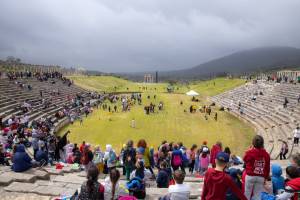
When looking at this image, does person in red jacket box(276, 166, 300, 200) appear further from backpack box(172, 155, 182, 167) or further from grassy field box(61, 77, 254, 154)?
grassy field box(61, 77, 254, 154)

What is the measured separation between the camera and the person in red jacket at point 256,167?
6.94 metres

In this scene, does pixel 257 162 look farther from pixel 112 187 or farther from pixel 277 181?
pixel 112 187

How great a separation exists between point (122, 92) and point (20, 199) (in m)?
58.2

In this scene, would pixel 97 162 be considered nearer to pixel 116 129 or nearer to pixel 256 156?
pixel 256 156

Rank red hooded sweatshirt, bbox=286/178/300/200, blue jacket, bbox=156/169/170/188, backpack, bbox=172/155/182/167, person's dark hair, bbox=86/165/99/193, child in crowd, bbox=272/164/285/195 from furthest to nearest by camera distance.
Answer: backpack, bbox=172/155/182/167 < blue jacket, bbox=156/169/170/188 < child in crowd, bbox=272/164/285/195 < person's dark hair, bbox=86/165/99/193 < red hooded sweatshirt, bbox=286/178/300/200

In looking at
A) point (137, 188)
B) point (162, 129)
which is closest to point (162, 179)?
point (137, 188)

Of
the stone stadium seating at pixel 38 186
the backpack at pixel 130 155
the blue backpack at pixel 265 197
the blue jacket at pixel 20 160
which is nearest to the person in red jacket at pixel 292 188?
the blue backpack at pixel 265 197

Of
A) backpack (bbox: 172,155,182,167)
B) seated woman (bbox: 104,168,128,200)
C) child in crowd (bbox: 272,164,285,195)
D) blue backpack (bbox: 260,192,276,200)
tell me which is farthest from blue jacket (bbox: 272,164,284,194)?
backpack (bbox: 172,155,182,167)

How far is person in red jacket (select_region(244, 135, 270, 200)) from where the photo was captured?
6.94 m

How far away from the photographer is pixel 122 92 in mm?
66812

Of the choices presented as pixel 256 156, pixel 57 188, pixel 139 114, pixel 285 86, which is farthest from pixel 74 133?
pixel 285 86

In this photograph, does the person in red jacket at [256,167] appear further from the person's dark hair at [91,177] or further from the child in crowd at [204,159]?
the child in crowd at [204,159]

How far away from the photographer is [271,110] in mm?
34781

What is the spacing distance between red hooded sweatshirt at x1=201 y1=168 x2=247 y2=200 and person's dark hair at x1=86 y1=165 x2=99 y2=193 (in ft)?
7.02
